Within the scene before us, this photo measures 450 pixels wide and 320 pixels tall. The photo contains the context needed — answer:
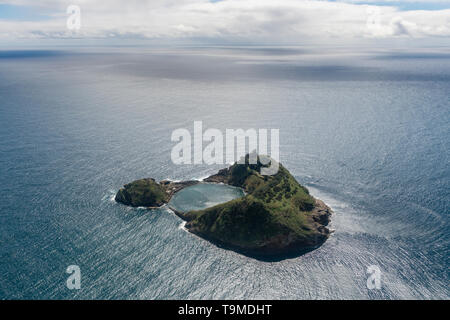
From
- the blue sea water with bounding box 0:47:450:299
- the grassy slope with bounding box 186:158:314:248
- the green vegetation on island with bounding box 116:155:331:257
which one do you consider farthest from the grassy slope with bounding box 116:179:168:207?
the grassy slope with bounding box 186:158:314:248

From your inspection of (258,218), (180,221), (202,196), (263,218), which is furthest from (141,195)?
(263,218)

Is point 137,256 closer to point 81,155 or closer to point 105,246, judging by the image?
point 105,246

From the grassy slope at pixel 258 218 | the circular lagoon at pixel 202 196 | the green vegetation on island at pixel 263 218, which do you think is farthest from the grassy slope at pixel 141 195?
the grassy slope at pixel 258 218

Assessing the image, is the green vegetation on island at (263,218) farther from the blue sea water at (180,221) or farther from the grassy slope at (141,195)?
the blue sea water at (180,221)

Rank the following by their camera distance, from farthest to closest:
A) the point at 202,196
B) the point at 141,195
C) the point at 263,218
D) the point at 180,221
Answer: the point at 202,196
the point at 141,195
the point at 180,221
the point at 263,218

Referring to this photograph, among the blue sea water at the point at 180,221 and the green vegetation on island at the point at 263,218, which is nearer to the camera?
the blue sea water at the point at 180,221

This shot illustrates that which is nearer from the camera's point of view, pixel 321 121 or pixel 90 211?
pixel 90 211

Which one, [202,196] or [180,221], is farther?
[202,196]

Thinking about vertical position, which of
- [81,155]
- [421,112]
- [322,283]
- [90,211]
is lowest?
[322,283]

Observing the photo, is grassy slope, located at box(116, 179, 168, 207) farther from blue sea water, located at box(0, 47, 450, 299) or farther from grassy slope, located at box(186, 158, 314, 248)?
grassy slope, located at box(186, 158, 314, 248)

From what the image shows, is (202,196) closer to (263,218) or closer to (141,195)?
(141,195)
